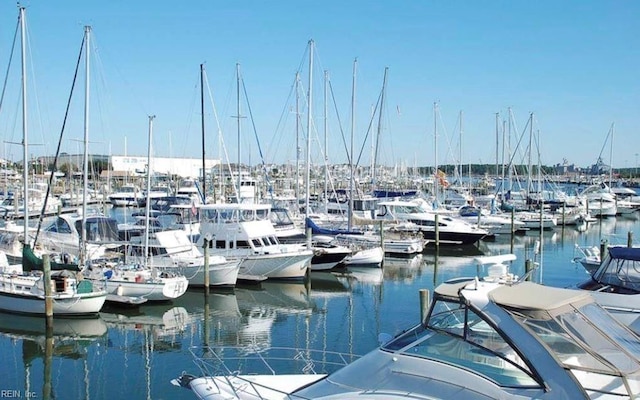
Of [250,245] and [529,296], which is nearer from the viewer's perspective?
[529,296]

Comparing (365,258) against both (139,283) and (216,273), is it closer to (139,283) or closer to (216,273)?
(216,273)

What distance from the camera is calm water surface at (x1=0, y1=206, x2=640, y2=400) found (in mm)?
15648

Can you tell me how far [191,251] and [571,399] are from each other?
75.7 ft

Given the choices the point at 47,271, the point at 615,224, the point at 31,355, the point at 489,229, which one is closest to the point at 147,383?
the point at 31,355

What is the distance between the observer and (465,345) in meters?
7.09

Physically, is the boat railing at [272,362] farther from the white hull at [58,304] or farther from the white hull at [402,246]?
the white hull at [402,246]

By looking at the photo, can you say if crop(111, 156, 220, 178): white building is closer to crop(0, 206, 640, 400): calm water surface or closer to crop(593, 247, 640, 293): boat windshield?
crop(0, 206, 640, 400): calm water surface

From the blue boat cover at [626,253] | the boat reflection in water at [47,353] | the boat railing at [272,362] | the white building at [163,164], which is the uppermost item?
the white building at [163,164]

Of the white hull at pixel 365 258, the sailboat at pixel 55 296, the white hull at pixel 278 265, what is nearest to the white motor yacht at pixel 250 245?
the white hull at pixel 278 265

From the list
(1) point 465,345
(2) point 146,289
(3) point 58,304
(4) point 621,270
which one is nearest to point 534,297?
(1) point 465,345

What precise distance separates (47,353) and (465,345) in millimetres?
14305

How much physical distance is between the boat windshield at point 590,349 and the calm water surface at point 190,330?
31.1 feet

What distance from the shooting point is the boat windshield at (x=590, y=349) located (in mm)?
6406

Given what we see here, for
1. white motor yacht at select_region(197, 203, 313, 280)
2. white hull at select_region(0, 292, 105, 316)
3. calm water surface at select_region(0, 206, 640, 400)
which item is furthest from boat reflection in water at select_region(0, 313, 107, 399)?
white motor yacht at select_region(197, 203, 313, 280)
